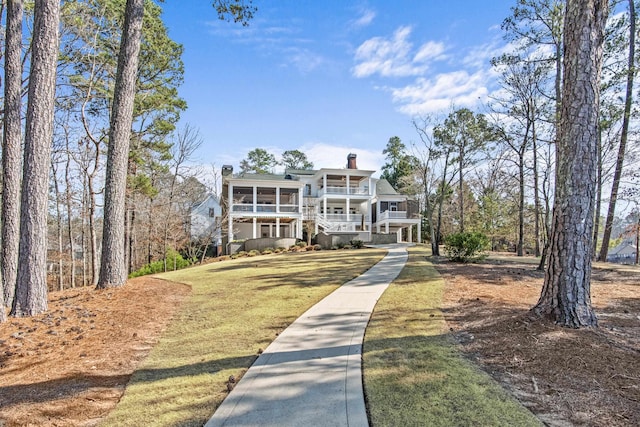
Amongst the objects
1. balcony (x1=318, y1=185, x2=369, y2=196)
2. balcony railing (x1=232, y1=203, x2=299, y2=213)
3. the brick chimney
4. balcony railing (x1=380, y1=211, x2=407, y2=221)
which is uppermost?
the brick chimney

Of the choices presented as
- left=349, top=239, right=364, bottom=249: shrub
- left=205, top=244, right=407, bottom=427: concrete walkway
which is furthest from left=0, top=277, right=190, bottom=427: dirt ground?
left=349, top=239, right=364, bottom=249: shrub

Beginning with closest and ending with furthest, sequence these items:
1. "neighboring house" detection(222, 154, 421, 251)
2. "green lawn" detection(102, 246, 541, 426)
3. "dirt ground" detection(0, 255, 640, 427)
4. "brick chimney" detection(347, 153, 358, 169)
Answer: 1. "green lawn" detection(102, 246, 541, 426)
2. "dirt ground" detection(0, 255, 640, 427)
3. "neighboring house" detection(222, 154, 421, 251)
4. "brick chimney" detection(347, 153, 358, 169)

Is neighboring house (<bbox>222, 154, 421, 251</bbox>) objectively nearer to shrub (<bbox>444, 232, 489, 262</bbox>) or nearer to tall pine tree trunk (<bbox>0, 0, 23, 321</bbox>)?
shrub (<bbox>444, 232, 489, 262</bbox>)

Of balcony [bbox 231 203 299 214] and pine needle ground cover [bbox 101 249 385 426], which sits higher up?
balcony [bbox 231 203 299 214]

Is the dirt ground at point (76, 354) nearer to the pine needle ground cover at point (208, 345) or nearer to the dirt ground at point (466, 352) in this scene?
the dirt ground at point (466, 352)

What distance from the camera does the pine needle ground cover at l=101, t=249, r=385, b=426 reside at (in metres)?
2.99

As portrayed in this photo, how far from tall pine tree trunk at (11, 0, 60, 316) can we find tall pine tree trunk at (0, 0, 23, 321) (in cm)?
69

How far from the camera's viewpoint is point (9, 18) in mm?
7020

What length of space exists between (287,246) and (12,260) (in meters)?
17.3

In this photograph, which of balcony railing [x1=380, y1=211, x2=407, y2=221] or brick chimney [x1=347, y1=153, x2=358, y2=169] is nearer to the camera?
balcony railing [x1=380, y1=211, x2=407, y2=221]

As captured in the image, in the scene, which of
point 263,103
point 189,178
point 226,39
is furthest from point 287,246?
point 226,39

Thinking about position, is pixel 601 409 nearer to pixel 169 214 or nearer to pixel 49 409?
pixel 49 409

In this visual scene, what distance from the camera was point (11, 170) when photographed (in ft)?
22.1

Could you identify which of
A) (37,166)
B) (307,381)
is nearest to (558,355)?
(307,381)
